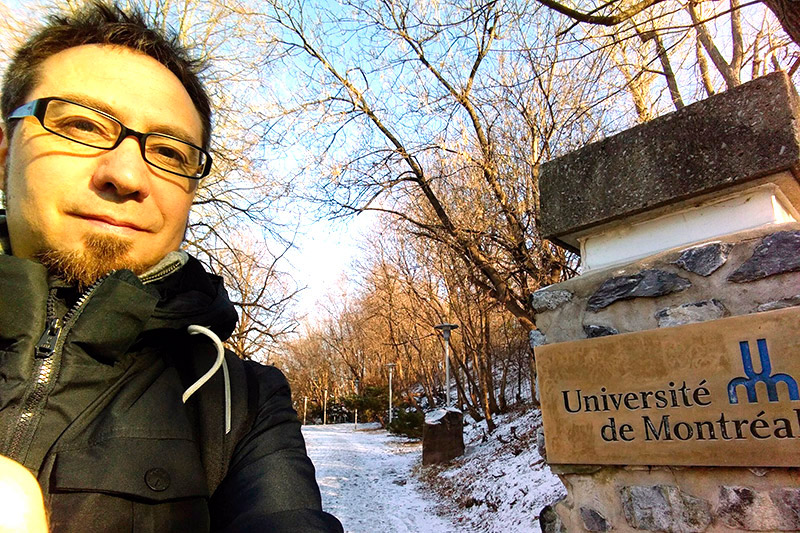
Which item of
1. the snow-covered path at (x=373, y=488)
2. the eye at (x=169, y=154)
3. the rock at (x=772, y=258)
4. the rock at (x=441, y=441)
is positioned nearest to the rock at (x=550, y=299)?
the rock at (x=772, y=258)

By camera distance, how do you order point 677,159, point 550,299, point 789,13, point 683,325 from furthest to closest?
1. point 789,13
2. point 550,299
3. point 677,159
4. point 683,325

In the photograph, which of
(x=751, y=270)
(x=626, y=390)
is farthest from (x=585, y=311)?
(x=751, y=270)

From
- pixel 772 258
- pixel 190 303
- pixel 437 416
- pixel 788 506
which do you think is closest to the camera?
pixel 190 303

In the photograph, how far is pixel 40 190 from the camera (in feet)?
3.38

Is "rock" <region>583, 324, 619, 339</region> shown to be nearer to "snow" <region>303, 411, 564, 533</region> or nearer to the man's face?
the man's face

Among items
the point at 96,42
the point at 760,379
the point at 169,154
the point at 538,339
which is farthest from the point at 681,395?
the point at 96,42

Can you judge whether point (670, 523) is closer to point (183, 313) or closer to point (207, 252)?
point (183, 313)

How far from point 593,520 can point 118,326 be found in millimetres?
2048

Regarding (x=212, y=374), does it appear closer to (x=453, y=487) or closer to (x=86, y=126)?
(x=86, y=126)

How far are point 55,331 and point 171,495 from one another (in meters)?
0.42

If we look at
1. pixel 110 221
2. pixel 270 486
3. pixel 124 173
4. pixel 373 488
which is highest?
pixel 124 173

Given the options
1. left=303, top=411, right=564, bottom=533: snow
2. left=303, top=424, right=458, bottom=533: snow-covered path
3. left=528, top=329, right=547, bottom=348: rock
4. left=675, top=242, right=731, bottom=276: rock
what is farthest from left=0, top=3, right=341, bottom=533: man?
left=303, top=424, right=458, bottom=533: snow-covered path

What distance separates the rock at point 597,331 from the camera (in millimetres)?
2131

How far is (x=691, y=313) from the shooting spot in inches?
75.6
